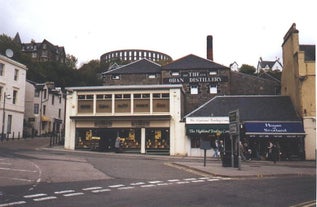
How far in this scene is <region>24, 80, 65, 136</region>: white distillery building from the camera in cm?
5603

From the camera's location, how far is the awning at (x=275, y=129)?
111ft

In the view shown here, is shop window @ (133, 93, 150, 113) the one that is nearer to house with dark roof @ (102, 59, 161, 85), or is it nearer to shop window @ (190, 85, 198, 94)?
shop window @ (190, 85, 198, 94)

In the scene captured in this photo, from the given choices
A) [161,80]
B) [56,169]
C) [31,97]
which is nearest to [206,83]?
[161,80]

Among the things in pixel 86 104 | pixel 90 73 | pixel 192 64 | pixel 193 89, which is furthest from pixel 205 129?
pixel 90 73

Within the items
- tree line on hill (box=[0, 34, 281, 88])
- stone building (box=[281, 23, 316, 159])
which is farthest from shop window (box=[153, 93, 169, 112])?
tree line on hill (box=[0, 34, 281, 88])

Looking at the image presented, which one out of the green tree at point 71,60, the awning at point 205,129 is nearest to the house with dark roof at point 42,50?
the green tree at point 71,60

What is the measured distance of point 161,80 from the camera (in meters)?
51.6

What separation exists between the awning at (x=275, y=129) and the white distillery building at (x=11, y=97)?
91.1ft

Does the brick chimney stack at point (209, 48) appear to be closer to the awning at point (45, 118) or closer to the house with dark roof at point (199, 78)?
the house with dark roof at point (199, 78)

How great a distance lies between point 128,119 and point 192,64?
650 inches

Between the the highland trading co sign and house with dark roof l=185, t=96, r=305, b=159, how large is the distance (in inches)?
366

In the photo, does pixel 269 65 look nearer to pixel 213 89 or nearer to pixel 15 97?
pixel 213 89

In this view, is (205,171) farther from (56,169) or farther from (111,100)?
(111,100)

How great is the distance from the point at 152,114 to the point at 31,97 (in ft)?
86.0
